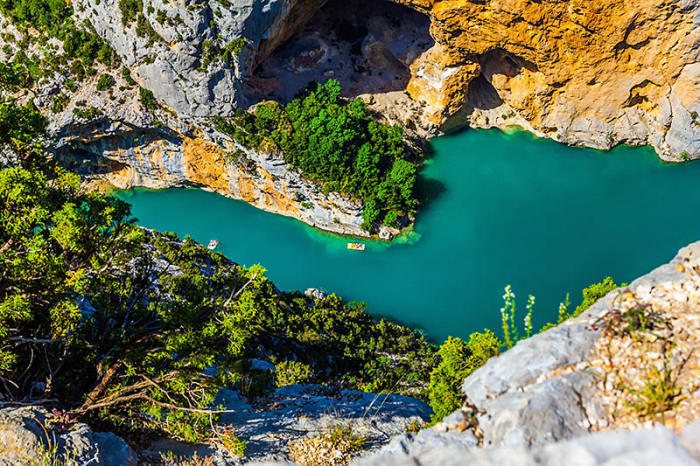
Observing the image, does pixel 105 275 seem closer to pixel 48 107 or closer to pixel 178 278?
pixel 178 278

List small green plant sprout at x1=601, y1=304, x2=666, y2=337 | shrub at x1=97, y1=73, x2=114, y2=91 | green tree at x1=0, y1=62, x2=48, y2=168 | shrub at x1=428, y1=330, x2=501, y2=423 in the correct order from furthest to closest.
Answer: shrub at x1=97, y1=73, x2=114, y2=91 < shrub at x1=428, y1=330, x2=501, y2=423 < green tree at x1=0, y1=62, x2=48, y2=168 < small green plant sprout at x1=601, y1=304, x2=666, y2=337

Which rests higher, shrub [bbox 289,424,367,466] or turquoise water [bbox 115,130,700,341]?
turquoise water [bbox 115,130,700,341]

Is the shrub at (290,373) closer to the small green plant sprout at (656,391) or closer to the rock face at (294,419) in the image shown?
the rock face at (294,419)

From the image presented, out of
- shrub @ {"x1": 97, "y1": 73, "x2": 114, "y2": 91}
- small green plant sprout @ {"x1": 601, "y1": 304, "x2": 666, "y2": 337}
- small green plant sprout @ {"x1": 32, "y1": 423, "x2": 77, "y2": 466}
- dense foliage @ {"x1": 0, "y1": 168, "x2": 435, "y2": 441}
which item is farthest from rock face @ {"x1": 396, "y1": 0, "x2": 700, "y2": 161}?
small green plant sprout @ {"x1": 32, "y1": 423, "x2": 77, "y2": 466}

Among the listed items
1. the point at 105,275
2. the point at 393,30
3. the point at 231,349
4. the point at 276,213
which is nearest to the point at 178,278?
the point at 105,275

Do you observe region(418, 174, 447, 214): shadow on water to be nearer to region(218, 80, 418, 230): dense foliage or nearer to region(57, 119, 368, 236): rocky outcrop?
region(218, 80, 418, 230): dense foliage

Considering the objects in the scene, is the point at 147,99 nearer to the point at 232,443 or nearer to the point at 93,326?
the point at 93,326
